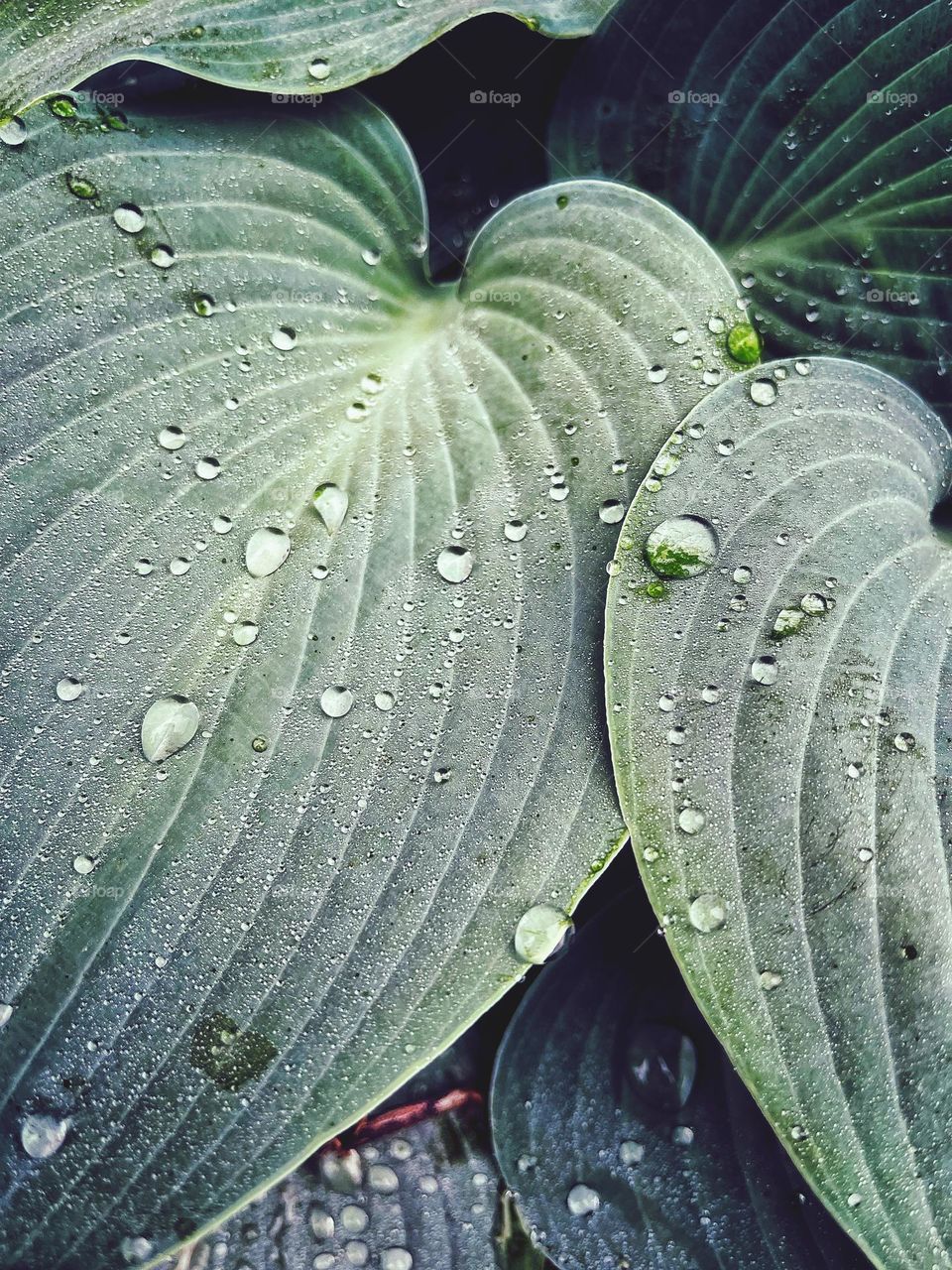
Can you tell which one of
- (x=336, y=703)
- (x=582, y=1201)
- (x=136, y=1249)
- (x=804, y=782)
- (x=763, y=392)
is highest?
(x=763, y=392)

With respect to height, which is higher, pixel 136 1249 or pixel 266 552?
pixel 266 552

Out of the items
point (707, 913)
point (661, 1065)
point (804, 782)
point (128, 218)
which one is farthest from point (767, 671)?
point (128, 218)

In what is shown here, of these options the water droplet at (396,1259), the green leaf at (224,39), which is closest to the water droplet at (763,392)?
the green leaf at (224,39)

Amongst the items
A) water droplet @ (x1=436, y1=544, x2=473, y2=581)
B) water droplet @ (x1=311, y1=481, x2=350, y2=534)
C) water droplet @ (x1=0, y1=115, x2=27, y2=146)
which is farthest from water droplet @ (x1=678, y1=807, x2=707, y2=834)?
water droplet @ (x1=0, y1=115, x2=27, y2=146)

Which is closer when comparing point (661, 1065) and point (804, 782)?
point (804, 782)

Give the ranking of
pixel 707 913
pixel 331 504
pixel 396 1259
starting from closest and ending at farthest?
pixel 707 913 → pixel 331 504 → pixel 396 1259

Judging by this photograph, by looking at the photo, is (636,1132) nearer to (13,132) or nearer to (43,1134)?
→ (43,1134)

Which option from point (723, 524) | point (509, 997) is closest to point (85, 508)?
point (723, 524)

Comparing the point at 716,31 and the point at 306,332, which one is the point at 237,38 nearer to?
the point at 306,332
